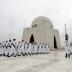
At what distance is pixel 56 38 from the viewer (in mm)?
37969

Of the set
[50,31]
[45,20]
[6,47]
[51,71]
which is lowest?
[51,71]

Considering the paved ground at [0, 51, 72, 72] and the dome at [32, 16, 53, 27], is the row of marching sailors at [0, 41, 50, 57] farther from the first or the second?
the dome at [32, 16, 53, 27]

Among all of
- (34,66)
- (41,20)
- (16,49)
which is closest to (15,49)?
(16,49)

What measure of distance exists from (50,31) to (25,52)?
20.4 m

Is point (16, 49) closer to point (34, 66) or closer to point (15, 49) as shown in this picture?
point (15, 49)

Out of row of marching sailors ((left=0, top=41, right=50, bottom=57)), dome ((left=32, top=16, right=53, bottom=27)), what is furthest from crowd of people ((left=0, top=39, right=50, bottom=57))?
dome ((left=32, top=16, right=53, bottom=27))

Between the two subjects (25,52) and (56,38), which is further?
(56,38)

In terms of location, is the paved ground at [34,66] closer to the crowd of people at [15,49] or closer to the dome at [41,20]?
the crowd of people at [15,49]

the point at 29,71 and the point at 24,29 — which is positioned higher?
the point at 24,29

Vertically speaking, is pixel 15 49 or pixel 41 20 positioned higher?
pixel 41 20

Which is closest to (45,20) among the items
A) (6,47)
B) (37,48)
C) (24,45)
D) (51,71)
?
(37,48)

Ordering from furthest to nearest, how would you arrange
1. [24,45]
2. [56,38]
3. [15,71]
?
[56,38]
[24,45]
[15,71]

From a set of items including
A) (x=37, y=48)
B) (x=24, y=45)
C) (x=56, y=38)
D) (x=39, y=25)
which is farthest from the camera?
(x=56, y=38)

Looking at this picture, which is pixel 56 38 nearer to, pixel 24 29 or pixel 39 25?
pixel 39 25
